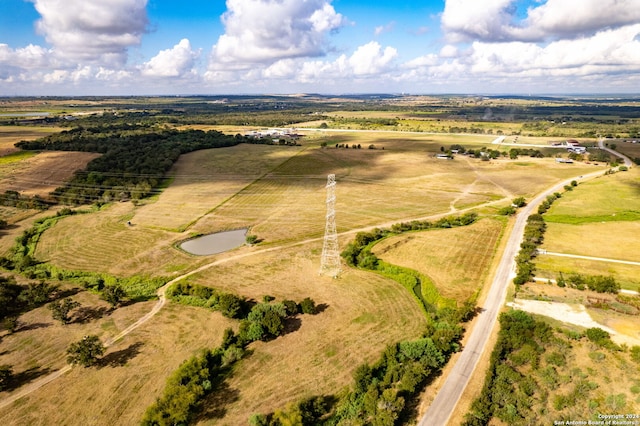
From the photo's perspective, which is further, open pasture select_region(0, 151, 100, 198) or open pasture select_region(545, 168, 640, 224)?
open pasture select_region(0, 151, 100, 198)

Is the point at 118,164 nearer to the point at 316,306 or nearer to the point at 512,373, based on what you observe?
the point at 316,306

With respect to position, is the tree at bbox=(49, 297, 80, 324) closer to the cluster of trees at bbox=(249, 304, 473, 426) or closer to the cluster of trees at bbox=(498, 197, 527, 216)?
the cluster of trees at bbox=(249, 304, 473, 426)

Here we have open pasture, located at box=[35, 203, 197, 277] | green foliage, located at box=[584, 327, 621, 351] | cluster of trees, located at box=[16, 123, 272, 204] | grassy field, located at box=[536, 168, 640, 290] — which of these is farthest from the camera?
cluster of trees, located at box=[16, 123, 272, 204]

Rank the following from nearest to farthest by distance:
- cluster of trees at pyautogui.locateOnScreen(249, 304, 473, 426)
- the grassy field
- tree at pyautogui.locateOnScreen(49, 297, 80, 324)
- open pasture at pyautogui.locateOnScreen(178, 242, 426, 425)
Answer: cluster of trees at pyautogui.locateOnScreen(249, 304, 473, 426)
open pasture at pyautogui.locateOnScreen(178, 242, 426, 425)
tree at pyautogui.locateOnScreen(49, 297, 80, 324)
the grassy field

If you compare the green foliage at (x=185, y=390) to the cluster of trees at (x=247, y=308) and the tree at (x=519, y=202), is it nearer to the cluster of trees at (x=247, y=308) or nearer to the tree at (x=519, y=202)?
the cluster of trees at (x=247, y=308)

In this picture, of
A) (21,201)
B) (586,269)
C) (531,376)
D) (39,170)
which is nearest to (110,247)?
(21,201)

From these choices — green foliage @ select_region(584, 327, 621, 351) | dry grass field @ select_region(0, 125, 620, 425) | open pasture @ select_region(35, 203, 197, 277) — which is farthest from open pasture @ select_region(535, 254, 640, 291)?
open pasture @ select_region(35, 203, 197, 277)

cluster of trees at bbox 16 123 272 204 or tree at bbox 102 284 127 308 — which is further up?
cluster of trees at bbox 16 123 272 204

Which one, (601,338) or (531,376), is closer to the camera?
(531,376)
